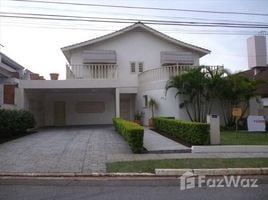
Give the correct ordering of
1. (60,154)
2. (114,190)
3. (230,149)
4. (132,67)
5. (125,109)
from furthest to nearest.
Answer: (125,109) < (132,67) < (230,149) < (60,154) < (114,190)

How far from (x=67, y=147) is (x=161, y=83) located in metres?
11.0

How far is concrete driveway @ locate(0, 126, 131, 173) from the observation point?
11016 mm

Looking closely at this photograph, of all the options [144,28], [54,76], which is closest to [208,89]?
[144,28]

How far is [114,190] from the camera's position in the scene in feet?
27.0

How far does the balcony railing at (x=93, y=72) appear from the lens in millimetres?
25125

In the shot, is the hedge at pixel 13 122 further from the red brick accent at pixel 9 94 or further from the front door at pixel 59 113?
the front door at pixel 59 113

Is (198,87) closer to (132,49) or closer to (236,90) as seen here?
(236,90)

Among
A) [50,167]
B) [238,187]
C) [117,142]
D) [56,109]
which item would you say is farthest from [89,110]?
[238,187]

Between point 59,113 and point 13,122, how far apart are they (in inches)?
407

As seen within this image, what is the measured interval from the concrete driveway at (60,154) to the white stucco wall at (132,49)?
11426 millimetres

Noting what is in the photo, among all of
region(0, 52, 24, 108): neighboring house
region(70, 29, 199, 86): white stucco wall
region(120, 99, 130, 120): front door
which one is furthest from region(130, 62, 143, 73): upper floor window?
region(0, 52, 24, 108): neighboring house

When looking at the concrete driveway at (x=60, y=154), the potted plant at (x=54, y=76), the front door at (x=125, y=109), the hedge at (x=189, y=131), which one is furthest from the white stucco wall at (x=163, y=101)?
the concrete driveway at (x=60, y=154)

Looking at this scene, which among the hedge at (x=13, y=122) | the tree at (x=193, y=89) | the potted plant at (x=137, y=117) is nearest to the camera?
the hedge at (x=13, y=122)

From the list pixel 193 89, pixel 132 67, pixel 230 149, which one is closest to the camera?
pixel 230 149
